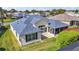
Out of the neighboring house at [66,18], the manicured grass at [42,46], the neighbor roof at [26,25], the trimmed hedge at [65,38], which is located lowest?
the manicured grass at [42,46]

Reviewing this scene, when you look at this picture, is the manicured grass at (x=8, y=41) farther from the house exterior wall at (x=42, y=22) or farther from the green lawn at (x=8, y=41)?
the house exterior wall at (x=42, y=22)

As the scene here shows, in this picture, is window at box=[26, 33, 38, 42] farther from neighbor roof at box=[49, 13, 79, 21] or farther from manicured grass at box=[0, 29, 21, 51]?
neighbor roof at box=[49, 13, 79, 21]

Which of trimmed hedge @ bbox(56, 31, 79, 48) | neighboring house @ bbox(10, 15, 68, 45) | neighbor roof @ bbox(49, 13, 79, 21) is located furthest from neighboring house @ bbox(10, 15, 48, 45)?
trimmed hedge @ bbox(56, 31, 79, 48)

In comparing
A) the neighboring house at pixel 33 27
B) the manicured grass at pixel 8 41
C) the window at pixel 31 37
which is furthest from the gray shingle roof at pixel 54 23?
the manicured grass at pixel 8 41

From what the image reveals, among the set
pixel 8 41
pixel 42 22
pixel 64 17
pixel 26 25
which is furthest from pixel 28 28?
pixel 64 17
